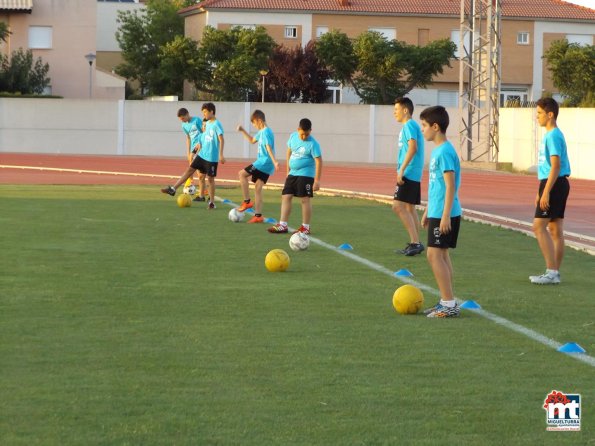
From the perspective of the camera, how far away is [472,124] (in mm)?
42031

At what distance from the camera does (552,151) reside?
11.8 metres

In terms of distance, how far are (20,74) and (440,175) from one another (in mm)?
54366

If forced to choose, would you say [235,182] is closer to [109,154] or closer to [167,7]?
[109,154]

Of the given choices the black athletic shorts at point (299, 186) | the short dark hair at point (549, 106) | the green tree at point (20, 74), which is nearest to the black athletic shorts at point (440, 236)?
the short dark hair at point (549, 106)

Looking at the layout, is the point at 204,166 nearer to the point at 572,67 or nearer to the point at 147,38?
the point at 572,67

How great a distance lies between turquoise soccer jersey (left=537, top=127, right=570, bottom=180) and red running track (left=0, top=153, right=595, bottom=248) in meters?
4.92

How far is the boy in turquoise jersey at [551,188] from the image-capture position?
465 inches

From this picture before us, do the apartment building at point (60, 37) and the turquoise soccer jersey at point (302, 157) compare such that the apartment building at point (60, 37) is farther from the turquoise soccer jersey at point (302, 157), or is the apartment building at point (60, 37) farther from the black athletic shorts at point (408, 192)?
the black athletic shorts at point (408, 192)

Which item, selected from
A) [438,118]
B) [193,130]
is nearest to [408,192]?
[438,118]

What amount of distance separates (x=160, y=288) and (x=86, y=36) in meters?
57.3

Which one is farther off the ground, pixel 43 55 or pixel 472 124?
pixel 43 55

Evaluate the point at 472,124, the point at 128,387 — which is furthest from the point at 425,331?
the point at 472,124

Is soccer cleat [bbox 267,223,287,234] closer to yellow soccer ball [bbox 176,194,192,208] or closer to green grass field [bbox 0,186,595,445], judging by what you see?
green grass field [bbox 0,186,595,445]

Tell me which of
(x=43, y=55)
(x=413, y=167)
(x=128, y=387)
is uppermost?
(x=43, y=55)
